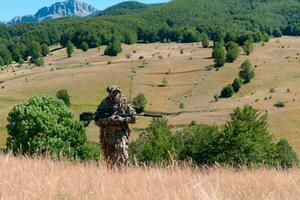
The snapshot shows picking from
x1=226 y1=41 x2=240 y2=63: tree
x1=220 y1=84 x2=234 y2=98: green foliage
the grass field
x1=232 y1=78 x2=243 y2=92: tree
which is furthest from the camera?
x1=226 y1=41 x2=240 y2=63: tree

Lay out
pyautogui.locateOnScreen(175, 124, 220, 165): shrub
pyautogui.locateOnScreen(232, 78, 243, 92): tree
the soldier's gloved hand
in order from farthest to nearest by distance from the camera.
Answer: pyautogui.locateOnScreen(232, 78, 243, 92): tree
pyautogui.locateOnScreen(175, 124, 220, 165): shrub
the soldier's gloved hand

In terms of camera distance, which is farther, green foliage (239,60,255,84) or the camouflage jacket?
green foliage (239,60,255,84)

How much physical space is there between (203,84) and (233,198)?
→ 151 meters

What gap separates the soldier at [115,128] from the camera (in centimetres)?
1204

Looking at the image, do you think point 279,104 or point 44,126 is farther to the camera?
point 279,104

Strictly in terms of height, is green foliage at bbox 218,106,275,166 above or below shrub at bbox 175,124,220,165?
above

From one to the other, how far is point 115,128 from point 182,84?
14747 centimetres

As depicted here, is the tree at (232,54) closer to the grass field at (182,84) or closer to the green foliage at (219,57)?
the grass field at (182,84)

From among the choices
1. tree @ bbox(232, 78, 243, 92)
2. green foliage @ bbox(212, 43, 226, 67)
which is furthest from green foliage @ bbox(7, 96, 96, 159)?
green foliage @ bbox(212, 43, 226, 67)

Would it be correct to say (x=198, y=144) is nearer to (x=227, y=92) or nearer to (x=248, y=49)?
(x=227, y=92)

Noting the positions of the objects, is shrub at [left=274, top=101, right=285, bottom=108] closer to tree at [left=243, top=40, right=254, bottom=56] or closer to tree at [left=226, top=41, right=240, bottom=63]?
tree at [left=226, top=41, right=240, bottom=63]

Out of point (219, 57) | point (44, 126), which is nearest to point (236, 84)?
point (219, 57)

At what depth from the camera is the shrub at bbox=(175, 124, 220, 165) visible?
148 feet

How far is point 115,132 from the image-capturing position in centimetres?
1223
